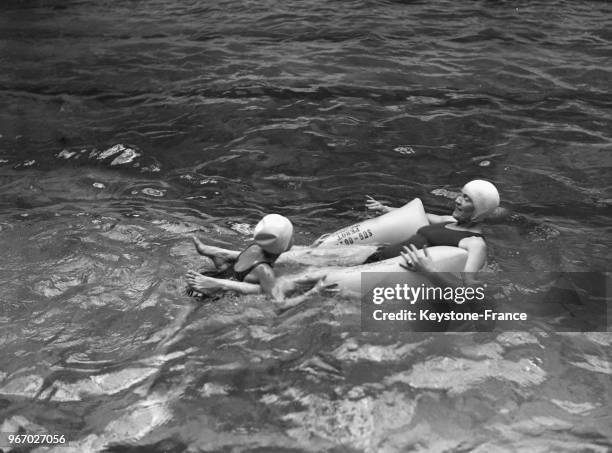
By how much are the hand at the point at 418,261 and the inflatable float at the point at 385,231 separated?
0.82 m

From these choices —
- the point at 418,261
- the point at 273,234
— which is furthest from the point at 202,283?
the point at 418,261

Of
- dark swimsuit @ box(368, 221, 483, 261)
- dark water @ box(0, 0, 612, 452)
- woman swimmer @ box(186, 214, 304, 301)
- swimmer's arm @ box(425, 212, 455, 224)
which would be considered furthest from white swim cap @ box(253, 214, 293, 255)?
swimmer's arm @ box(425, 212, 455, 224)

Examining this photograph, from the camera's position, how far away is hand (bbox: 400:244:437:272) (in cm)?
561

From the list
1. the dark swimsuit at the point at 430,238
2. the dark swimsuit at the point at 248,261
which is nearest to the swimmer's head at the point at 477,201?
the dark swimsuit at the point at 430,238

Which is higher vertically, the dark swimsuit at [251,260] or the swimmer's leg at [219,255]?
the dark swimsuit at [251,260]

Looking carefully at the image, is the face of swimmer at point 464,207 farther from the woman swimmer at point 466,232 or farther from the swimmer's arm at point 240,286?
the swimmer's arm at point 240,286

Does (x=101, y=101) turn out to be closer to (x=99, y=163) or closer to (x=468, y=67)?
(x=99, y=163)

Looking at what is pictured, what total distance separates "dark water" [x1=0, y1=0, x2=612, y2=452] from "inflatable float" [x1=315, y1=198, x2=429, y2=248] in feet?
2.70

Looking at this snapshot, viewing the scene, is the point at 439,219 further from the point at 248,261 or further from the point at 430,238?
the point at 248,261

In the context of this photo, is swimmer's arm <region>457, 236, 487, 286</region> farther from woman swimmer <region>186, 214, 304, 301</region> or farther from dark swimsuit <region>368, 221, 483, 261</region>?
woman swimmer <region>186, 214, 304, 301</region>

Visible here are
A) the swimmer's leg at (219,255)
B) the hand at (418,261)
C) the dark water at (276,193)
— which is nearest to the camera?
the dark water at (276,193)

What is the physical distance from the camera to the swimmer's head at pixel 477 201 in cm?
601

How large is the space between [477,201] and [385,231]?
37.2 inches

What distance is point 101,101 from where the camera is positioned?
11.2 metres
